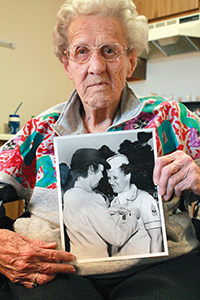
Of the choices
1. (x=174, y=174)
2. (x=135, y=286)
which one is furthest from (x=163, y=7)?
(x=135, y=286)

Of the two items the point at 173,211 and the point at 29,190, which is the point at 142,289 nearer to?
the point at 173,211

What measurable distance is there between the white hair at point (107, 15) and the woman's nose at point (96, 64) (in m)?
0.14

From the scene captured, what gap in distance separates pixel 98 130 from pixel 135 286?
54cm

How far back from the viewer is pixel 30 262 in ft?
2.31

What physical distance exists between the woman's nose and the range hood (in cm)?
209

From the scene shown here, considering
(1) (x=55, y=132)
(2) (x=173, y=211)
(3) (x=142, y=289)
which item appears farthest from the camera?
(1) (x=55, y=132)

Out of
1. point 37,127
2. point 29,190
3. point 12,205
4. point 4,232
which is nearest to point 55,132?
point 37,127

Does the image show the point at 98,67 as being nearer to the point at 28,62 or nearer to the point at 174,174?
the point at 174,174

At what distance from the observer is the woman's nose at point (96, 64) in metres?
0.92

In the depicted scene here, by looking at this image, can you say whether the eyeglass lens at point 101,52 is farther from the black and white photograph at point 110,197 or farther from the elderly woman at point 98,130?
the black and white photograph at point 110,197

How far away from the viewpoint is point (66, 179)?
0.76 m

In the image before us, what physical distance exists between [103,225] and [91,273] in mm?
147

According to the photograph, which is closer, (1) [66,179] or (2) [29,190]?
(1) [66,179]

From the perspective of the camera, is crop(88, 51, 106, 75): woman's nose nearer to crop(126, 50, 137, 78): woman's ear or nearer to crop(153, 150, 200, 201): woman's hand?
crop(126, 50, 137, 78): woman's ear
